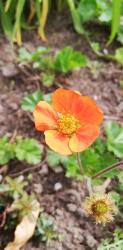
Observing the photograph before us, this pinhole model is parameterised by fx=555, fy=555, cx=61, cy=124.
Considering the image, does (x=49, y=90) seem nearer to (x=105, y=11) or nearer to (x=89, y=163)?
(x=105, y=11)

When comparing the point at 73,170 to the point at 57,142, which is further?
the point at 73,170

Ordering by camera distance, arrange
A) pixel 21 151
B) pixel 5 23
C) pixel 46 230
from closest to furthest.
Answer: pixel 46 230, pixel 21 151, pixel 5 23

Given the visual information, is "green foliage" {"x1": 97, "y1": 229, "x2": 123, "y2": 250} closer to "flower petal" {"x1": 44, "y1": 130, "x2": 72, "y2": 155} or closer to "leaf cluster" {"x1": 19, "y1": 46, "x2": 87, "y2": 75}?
"flower petal" {"x1": 44, "y1": 130, "x2": 72, "y2": 155}

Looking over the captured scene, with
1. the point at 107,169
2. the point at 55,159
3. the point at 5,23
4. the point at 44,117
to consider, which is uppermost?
the point at 44,117

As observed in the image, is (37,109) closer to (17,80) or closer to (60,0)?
(17,80)

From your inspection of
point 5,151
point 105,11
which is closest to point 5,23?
point 105,11

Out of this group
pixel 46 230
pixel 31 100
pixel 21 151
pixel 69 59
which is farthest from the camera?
pixel 69 59

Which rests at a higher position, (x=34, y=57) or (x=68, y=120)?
(x=68, y=120)

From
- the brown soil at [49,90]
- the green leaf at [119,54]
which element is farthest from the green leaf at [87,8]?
the green leaf at [119,54]


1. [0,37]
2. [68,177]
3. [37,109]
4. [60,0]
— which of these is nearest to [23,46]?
[0,37]
